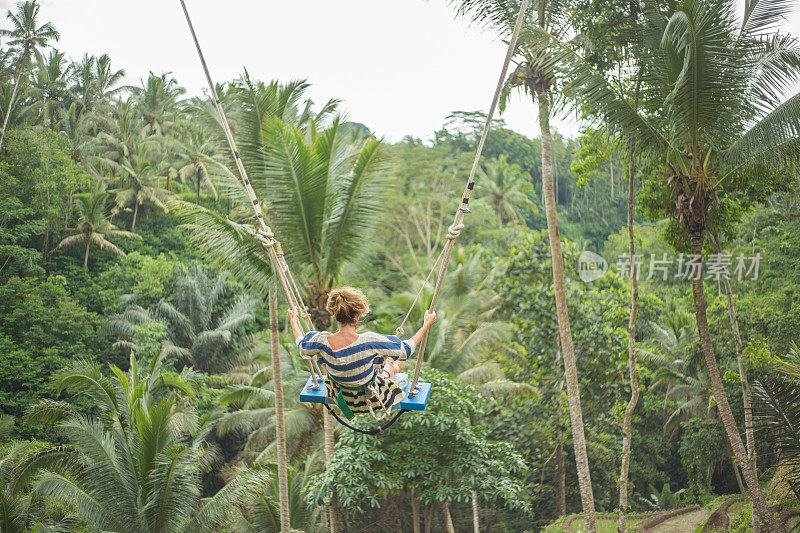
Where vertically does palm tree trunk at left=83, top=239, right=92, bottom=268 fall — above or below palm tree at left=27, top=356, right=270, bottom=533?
above

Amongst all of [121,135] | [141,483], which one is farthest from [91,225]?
[141,483]

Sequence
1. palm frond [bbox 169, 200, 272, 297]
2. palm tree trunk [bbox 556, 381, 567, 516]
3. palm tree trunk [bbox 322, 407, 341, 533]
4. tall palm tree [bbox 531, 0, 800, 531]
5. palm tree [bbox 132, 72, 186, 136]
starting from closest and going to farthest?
1. tall palm tree [bbox 531, 0, 800, 531]
2. palm frond [bbox 169, 200, 272, 297]
3. palm tree trunk [bbox 322, 407, 341, 533]
4. palm tree trunk [bbox 556, 381, 567, 516]
5. palm tree [bbox 132, 72, 186, 136]

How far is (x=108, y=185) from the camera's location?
2594 centimetres

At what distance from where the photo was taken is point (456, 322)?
12.3 meters

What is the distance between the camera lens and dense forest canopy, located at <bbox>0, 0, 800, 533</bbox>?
7.04 metres

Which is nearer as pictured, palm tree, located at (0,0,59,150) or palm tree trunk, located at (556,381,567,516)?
palm tree trunk, located at (556,381,567,516)

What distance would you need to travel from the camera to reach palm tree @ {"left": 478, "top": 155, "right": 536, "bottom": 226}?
90.2 feet

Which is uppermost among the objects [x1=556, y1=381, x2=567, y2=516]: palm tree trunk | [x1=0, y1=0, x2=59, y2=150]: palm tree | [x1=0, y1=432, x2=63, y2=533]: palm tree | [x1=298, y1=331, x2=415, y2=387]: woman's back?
[x1=0, y1=0, x2=59, y2=150]: palm tree

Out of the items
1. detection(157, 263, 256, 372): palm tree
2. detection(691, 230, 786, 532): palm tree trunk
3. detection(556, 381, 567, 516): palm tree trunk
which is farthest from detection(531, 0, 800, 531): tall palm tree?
detection(157, 263, 256, 372): palm tree

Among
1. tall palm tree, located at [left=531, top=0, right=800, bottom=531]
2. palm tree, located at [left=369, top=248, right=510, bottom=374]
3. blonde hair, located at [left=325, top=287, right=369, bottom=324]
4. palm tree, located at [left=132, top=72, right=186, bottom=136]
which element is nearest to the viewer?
blonde hair, located at [left=325, top=287, right=369, bottom=324]

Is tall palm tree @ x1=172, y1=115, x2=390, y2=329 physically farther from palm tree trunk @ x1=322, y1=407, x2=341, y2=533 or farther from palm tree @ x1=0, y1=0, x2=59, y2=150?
palm tree @ x1=0, y1=0, x2=59, y2=150

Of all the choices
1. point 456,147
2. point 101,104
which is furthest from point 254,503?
point 101,104

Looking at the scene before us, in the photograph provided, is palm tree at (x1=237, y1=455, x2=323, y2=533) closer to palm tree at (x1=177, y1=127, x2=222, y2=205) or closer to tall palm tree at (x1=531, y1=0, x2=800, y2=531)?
tall palm tree at (x1=531, y1=0, x2=800, y2=531)

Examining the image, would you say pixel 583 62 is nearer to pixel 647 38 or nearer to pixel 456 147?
pixel 647 38
